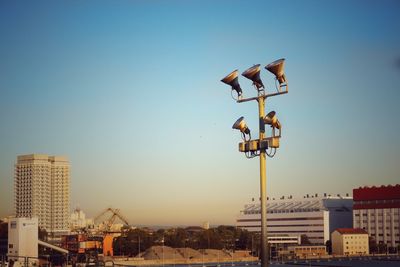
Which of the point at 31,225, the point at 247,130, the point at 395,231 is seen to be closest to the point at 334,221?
the point at 395,231

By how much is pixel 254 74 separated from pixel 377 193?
87557 mm

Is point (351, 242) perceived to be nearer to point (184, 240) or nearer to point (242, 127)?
point (184, 240)

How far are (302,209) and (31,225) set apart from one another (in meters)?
61.3

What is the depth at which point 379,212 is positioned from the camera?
302 feet

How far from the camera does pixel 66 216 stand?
145 meters

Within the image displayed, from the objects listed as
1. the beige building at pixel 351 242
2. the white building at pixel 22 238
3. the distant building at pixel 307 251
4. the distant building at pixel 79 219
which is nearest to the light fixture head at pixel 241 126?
the white building at pixel 22 238

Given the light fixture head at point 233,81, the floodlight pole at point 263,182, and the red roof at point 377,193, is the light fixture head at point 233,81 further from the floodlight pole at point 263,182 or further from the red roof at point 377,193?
the red roof at point 377,193

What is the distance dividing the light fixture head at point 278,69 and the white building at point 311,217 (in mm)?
90973

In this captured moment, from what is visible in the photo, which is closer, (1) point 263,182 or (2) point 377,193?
(1) point 263,182

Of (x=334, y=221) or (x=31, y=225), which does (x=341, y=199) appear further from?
(x=31, y=225)

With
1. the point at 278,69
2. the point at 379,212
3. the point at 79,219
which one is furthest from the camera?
the point at 79,219

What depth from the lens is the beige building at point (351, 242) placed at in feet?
295

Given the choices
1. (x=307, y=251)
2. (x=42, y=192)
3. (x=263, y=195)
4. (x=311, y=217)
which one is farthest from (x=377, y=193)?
(x=263, y=195)

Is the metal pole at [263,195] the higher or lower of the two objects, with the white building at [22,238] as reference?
higher
